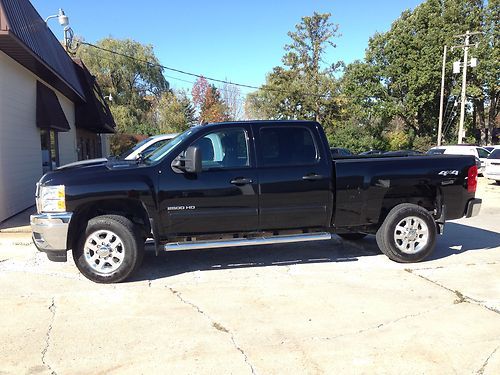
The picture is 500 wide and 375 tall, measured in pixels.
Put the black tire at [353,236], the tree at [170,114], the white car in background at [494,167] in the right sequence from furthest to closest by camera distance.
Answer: the tree at [170,114] → the white car in background at [494,167] → the black tire at [353,236]

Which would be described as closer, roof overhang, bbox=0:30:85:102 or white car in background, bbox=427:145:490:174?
roof overhang, bbox=0:30:85:102

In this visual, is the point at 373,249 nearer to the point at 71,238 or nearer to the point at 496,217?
the point at 71,238

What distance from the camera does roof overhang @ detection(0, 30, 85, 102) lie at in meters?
8.98

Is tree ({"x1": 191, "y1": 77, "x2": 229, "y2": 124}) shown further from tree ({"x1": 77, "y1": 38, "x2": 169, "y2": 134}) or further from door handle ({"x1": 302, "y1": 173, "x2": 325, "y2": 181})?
door handle ({"x1": 302, "y1": 173, "x2": 325, "y2": 181})

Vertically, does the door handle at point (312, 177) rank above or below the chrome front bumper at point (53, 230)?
above

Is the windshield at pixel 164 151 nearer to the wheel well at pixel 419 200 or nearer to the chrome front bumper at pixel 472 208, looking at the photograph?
the wheel well at pixel 419 200

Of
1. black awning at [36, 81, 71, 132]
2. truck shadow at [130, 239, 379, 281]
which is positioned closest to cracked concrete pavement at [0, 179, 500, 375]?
truck shadow at [130, 239, 379, 281]

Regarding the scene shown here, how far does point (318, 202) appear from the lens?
20.0 feet

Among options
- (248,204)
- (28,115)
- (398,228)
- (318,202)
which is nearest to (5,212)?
(28,115)

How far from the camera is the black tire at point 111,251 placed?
5535mm

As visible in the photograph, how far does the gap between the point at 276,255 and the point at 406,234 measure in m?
1.92

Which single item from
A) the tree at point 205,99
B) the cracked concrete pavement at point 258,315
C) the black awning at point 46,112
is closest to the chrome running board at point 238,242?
the cracked concrete pavement at point 258,315

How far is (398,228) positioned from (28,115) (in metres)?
10.2

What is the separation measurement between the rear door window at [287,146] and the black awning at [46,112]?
360 inches
